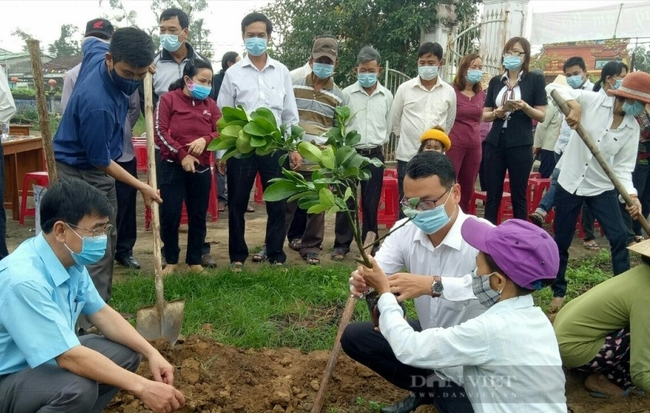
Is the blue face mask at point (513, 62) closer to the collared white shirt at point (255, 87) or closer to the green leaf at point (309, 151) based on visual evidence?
the collared white shirt at point (255, 87)

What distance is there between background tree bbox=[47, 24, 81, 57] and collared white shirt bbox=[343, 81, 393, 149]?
54997mm

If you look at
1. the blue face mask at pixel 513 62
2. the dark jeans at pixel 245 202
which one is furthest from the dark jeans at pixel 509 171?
the dark jeans at pixel 245 202

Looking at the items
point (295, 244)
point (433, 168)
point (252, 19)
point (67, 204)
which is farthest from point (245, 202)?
point (67, 204)

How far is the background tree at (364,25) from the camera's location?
1177 cm

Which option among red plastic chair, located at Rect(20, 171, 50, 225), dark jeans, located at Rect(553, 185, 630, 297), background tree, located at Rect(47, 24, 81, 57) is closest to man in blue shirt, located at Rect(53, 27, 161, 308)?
red plastic chair, located at Rect(20, 171, 50, 225)

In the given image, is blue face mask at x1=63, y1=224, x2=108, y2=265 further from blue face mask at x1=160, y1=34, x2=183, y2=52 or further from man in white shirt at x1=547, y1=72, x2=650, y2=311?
man in white shirt at x1=547, y1=72, x2=650, y2=311

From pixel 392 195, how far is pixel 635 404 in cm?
393

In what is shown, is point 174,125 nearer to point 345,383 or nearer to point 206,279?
point 206,279

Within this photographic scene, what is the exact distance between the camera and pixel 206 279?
4844 millimetres

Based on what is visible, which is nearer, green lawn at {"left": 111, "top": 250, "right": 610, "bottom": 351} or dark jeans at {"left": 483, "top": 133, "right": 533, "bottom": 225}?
green lawn at {"left": 111, "top": 250, "right": 610, "bottom": 351}

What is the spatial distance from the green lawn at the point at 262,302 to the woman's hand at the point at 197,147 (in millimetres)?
996

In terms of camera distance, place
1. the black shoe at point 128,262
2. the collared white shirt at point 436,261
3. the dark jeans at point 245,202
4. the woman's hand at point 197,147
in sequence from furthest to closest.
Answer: the black shoe at point 128,262 → the dark jeans at point 245,202 → the woman's hand at point 197,147 → the collared white shirt at point 436,261

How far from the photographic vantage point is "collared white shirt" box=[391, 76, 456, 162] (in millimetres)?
5793

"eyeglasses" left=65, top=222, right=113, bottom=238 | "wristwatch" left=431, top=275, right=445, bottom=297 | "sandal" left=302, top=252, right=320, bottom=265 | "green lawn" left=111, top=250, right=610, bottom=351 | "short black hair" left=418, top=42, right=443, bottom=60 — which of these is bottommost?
"sandal" left=302, top=252, right=320, bottom=265
